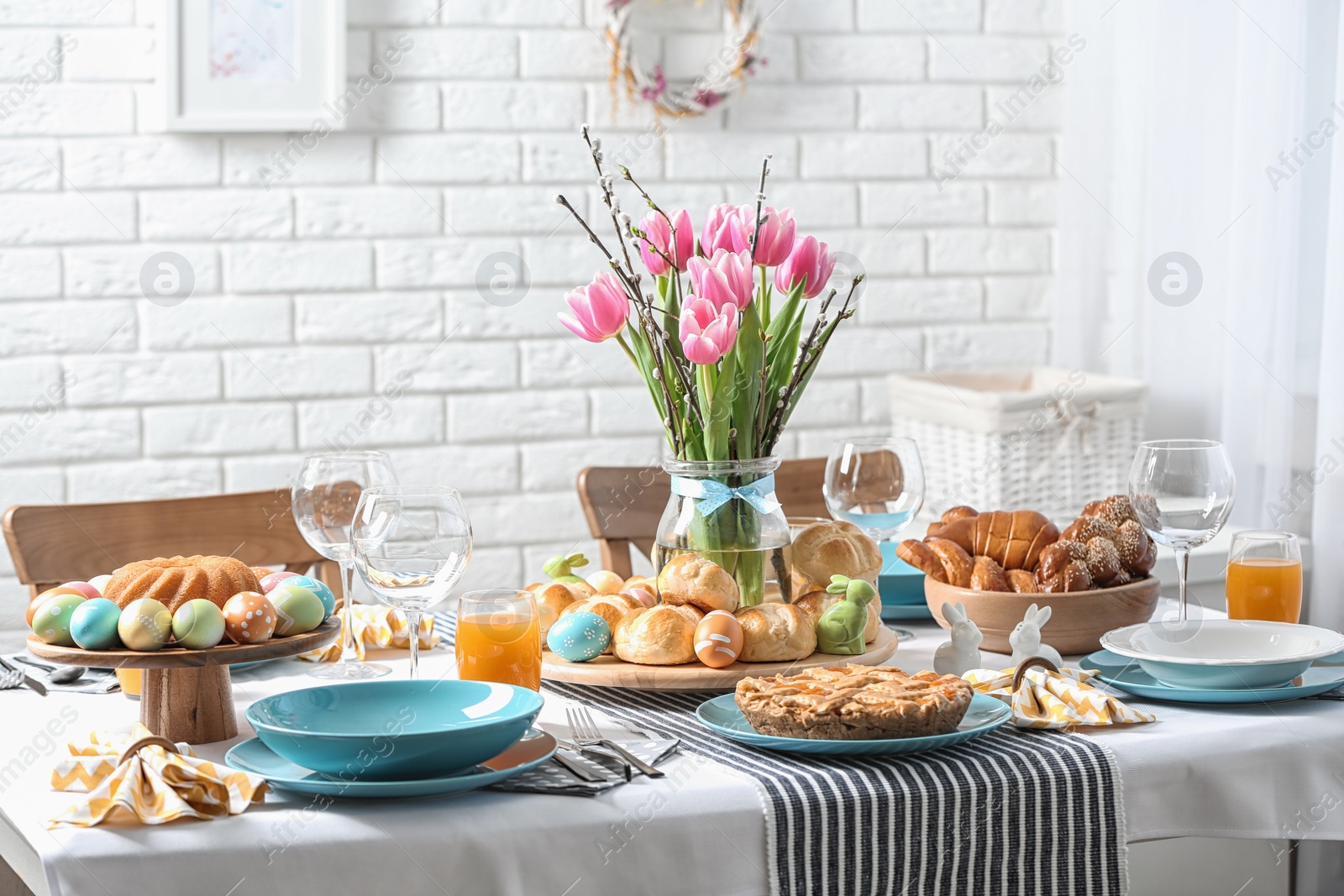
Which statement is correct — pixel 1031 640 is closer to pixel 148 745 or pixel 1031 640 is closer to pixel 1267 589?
pixel 1267 589

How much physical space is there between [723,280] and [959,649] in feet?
1.19

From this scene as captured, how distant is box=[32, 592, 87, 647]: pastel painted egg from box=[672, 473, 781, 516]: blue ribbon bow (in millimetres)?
488

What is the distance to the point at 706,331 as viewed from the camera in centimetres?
112

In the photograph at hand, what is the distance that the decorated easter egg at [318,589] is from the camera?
1.08 m

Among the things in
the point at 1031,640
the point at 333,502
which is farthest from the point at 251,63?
the point at 1031,640

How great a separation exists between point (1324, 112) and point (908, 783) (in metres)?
1.51

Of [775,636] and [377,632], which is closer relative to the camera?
[775,636]

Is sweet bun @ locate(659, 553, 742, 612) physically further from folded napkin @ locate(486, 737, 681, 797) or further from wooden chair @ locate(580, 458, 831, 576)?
wooden chair @ locate(580, 458, 831, 576)

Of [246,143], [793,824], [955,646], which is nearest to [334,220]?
[246,143]

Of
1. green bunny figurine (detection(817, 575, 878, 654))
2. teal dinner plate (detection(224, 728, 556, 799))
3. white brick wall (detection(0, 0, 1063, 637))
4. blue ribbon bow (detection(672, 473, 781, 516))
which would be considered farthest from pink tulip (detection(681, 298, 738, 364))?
white brick wall (detection(0, 0, 1063, 637))

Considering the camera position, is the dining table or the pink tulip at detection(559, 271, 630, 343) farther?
the pink tulip at detection(559, 271, 630, 343)

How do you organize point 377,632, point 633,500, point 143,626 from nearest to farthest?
point 143,626 < point 377,632 < point 633,500

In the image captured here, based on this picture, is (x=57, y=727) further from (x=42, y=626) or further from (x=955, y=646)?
(x=955, y=646)

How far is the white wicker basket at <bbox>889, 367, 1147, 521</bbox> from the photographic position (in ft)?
7.25
